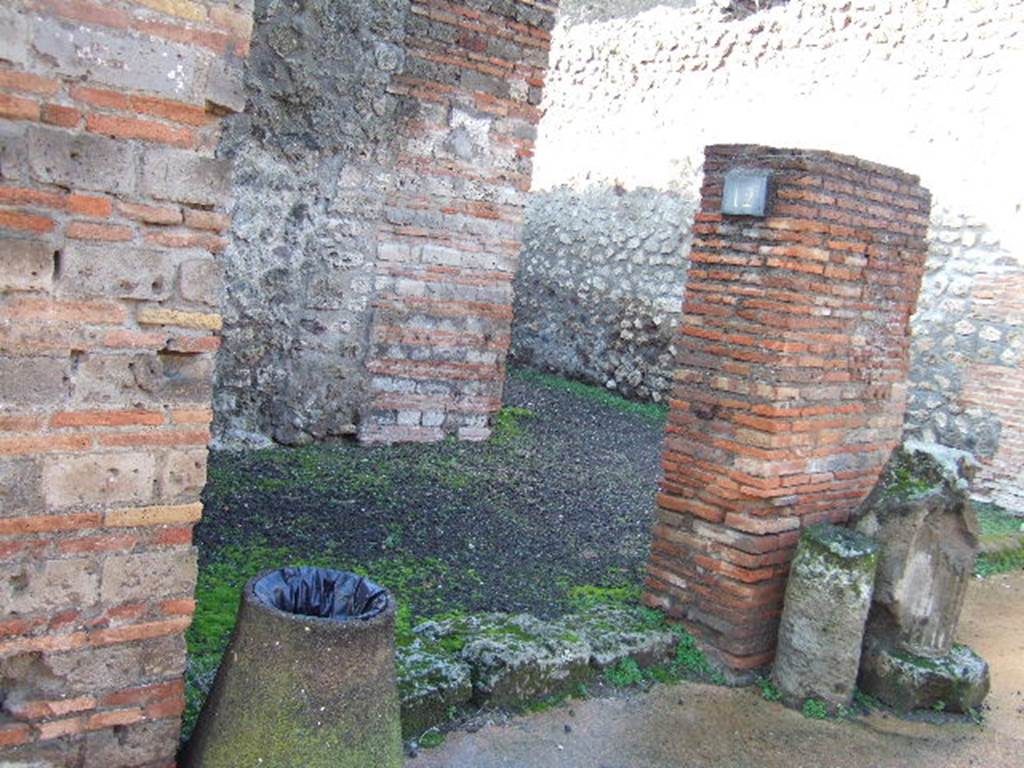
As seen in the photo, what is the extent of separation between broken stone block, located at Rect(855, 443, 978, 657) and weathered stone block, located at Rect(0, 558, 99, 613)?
11.5 ft

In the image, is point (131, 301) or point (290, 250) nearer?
point (131, 301)

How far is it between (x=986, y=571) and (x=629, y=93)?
300 inches

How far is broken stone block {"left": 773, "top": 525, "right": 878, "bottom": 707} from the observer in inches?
169

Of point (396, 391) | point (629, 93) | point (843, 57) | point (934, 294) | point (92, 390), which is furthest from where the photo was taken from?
point (629, 93)

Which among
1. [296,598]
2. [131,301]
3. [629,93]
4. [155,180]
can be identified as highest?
[629,93]

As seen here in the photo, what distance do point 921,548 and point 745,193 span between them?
1898mm

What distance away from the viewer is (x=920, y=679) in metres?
4.43

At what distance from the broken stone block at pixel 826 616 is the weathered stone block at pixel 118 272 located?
3.12 m

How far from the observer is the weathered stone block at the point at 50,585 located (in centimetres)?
249

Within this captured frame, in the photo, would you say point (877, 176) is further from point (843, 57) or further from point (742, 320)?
point (843, 57)

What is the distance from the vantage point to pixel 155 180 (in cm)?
254

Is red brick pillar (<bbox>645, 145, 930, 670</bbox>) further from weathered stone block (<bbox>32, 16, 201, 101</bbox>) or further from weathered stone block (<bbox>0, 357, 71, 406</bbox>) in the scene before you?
weathered stone block (<bbox>0, 357, 71, 406</bbox>)

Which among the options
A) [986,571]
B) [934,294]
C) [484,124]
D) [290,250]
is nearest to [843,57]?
[934,294]

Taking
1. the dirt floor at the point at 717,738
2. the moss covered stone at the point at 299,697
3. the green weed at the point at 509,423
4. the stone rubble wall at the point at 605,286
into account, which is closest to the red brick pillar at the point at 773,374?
the dirt floor at the point at 717,738
